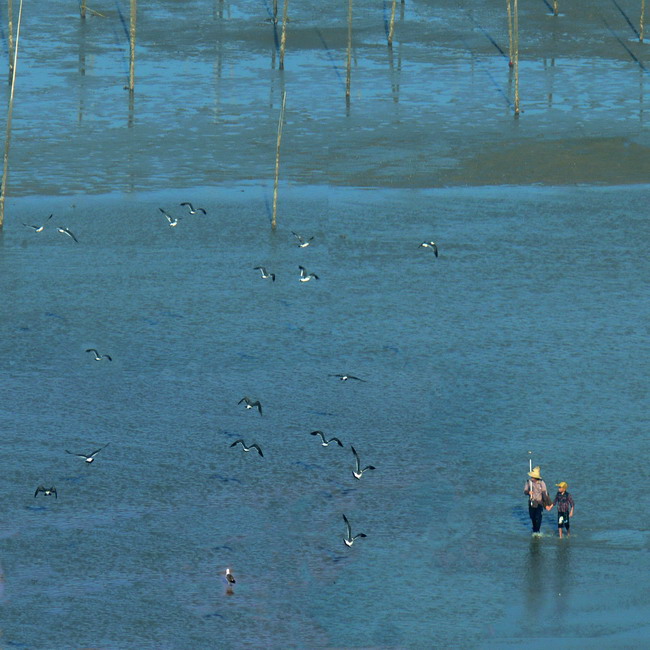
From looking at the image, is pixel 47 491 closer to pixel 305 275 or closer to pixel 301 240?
pixel 305 275

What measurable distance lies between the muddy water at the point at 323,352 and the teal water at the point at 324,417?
8 cm

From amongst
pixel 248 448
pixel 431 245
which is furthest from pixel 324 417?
pixel 431 245

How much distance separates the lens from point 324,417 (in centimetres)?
3228

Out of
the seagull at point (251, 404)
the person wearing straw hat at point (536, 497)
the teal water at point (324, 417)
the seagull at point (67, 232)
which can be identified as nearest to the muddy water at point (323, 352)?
the teal water at point (324, 417)

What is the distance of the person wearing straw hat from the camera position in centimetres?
2581

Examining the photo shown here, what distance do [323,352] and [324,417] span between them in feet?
14.9

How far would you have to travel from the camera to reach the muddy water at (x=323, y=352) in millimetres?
24578

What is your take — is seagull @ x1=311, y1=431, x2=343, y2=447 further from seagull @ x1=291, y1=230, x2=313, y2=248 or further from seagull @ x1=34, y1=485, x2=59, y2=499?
seagull @ x1=291, y1=230, x2=313, y2=248

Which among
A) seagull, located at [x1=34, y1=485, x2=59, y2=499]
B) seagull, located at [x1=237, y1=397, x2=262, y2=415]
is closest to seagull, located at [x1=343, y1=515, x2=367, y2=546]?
seagull, located at [x1=34, y1=485, x2=59, y2=499]

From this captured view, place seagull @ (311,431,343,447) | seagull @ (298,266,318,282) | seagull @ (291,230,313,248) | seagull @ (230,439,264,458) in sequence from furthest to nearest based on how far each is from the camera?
seagull @ (291,230,313,248) → seagull @ (298,266,318,282) → seagull @ (311,431,343,447) → seagull @ (230,439,264,458)

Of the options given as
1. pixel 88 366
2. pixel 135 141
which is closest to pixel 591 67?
pixel 135 141

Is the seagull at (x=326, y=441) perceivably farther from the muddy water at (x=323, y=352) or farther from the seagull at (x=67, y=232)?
the seagull at (x=67, y=232)

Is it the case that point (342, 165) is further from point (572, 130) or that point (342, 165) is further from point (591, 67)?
point (591, 67)

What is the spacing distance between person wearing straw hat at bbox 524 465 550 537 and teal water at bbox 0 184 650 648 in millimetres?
570
